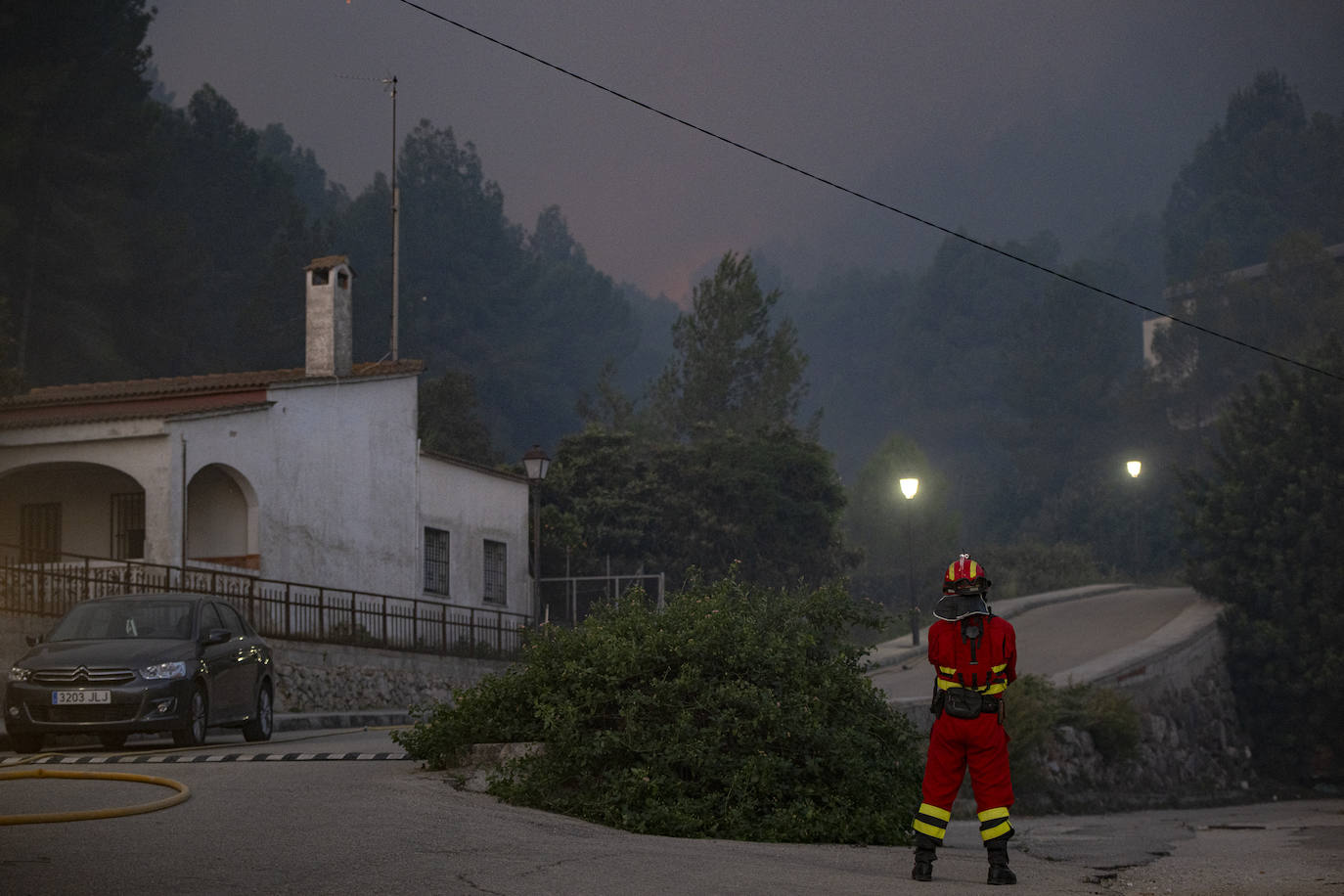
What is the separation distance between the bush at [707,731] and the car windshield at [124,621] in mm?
4671

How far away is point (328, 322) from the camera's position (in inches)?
1147

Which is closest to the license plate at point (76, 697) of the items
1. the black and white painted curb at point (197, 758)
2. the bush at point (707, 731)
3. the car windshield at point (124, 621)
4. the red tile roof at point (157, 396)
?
the black and white painted curb at point (197, 758)

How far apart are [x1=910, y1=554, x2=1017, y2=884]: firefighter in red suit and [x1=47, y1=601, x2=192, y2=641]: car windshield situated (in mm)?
9088

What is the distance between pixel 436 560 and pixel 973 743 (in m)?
25.5

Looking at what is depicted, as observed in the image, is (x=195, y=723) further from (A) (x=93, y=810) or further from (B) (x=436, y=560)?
(B) (x=436, y=560)

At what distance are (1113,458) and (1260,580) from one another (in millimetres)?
55433

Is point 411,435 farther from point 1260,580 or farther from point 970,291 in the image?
point 970,291

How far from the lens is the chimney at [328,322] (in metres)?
29.1

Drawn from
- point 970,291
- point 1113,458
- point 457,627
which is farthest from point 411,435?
point 970,291

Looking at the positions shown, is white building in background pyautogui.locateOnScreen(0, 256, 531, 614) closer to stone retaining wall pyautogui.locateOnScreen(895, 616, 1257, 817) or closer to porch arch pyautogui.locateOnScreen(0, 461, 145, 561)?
porch arch pyautogui.locateOnScreen(0, 461, 145, 561)

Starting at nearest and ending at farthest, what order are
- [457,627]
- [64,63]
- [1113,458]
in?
[457,627]
[64,63]
[1113,458]

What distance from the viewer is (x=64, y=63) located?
1969 inches

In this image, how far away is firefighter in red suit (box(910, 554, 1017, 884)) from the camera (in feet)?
26.6

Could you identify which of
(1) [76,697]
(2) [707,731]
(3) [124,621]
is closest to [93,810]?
(2) [707,731]
